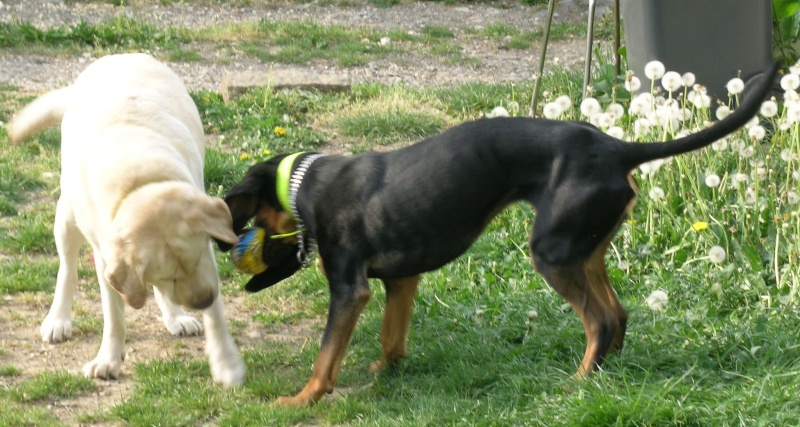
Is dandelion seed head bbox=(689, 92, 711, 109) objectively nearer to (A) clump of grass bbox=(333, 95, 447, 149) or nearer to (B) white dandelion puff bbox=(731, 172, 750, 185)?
(B) white dandelion puff bbox=(731, 172, 750, 185)

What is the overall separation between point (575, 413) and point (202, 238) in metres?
1.60

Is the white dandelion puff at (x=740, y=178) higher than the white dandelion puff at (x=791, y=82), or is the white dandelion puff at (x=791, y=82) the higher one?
the white dandelion puff at (x=791, y=82)

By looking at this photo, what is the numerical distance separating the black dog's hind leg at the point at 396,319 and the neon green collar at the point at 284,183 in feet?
1.87

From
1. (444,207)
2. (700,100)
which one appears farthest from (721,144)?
(444,207)

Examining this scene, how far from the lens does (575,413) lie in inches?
144

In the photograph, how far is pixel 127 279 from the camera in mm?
3936

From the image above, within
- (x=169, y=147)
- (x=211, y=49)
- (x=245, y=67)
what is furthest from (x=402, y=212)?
(x=211, y=49)

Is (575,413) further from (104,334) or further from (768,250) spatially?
(104,334)

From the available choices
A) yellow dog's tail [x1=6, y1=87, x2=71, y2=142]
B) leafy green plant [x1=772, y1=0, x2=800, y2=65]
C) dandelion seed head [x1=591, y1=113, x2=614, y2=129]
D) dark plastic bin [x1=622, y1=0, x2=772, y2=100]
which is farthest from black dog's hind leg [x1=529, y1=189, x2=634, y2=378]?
leafy green plant [x1=772, y1=0, x2=800, y2=65]

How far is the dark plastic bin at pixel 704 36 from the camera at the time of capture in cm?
678

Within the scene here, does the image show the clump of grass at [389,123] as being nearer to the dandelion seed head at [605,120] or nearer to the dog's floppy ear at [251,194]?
the dandelion seed head at [605,120]

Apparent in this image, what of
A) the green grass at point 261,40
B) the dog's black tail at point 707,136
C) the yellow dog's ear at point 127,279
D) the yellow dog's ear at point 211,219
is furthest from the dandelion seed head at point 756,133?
the green grass at point 261,40

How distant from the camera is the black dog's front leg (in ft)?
14.0

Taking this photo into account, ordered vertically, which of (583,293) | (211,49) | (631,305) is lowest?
(211,49)
